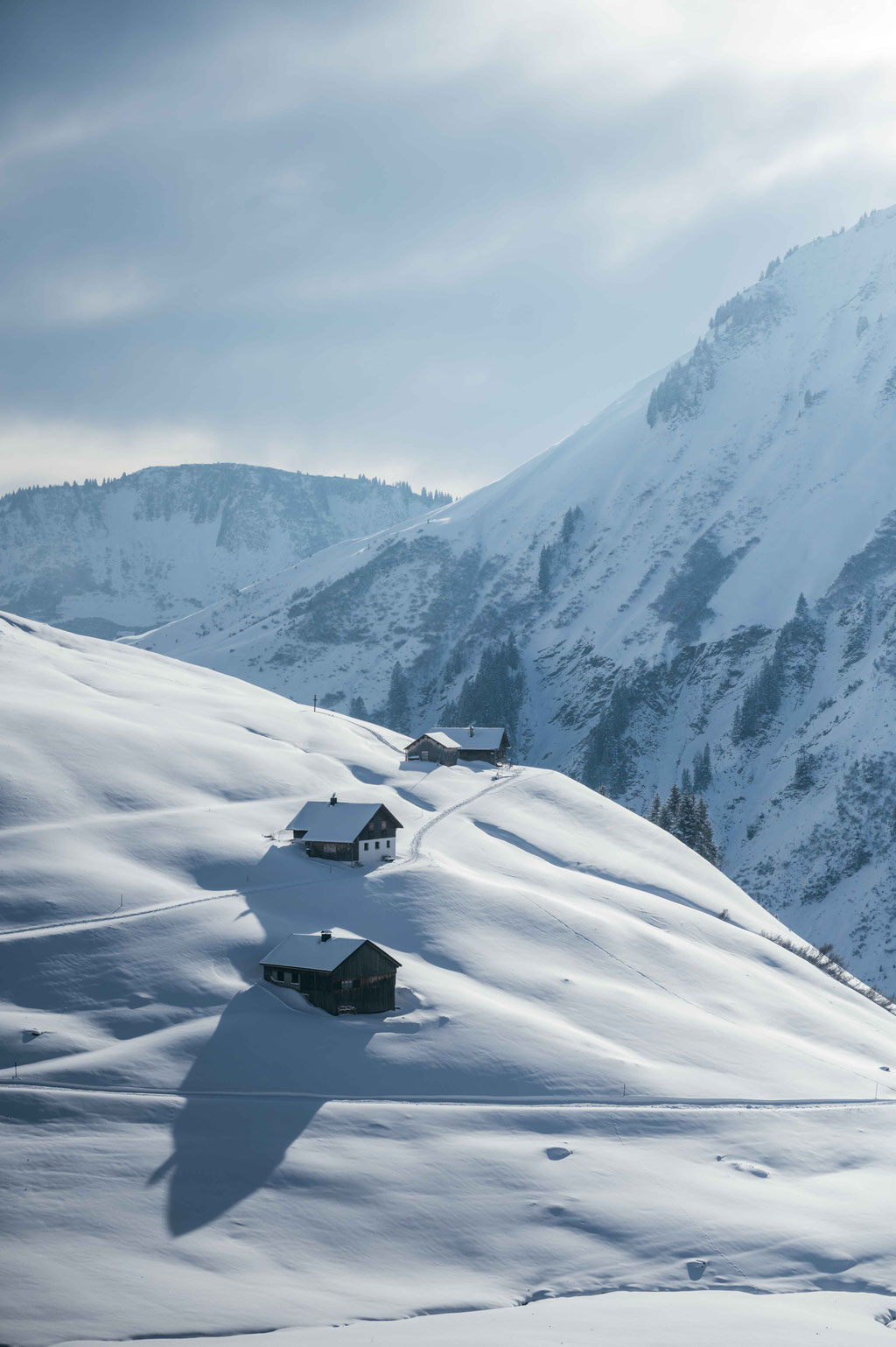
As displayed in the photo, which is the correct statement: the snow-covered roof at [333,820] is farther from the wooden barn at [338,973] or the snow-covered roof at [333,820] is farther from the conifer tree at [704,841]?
the conifer tree at [704,841]

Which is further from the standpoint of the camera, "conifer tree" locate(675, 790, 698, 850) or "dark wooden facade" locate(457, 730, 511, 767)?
"dark wooden facade" locate(457, 730, 511, 767)

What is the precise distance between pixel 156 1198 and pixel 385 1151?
7717 millimetres

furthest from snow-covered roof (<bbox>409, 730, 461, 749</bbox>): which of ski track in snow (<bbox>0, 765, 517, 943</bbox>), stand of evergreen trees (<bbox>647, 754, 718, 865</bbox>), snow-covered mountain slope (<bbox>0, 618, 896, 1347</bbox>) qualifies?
snow-covered mountain slope (<bbox>0, 618, 896, 1347</bbox>)

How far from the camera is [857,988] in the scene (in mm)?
69438

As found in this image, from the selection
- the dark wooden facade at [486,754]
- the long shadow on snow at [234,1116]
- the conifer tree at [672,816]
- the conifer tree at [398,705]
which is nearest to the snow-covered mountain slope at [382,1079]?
the long shadow on snow at [234,1116]

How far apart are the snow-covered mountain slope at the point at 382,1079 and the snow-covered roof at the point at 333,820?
168 centimetres

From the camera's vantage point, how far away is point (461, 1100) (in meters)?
36.7

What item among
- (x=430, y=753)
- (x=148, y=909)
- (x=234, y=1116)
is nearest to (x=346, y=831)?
(x=148, y=909)

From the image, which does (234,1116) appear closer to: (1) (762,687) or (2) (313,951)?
(2) (313,951)

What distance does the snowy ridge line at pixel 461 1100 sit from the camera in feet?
107

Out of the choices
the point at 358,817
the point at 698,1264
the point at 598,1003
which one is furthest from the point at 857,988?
the point at 698,1264

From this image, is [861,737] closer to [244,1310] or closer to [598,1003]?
[598,1003]

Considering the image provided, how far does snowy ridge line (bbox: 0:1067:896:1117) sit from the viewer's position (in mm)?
32588

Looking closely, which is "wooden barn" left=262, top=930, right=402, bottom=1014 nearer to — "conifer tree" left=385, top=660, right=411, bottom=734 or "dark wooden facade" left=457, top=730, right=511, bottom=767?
"dark wooden facade" left=457, top=730, right=511, bottom=767
